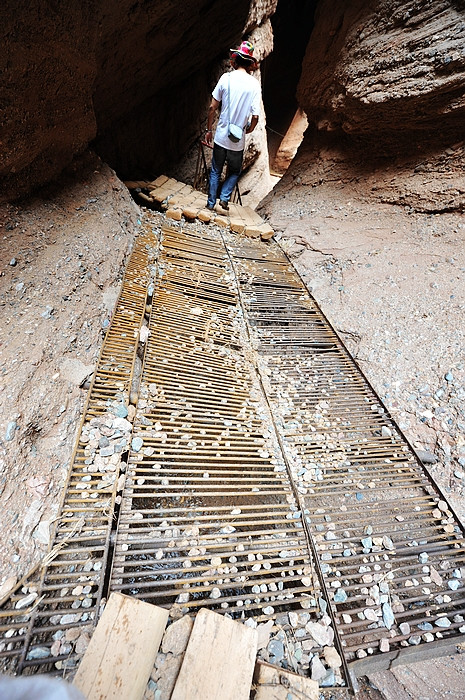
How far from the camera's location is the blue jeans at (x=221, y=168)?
12.7ft

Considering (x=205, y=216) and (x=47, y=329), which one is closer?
(x=47, y=329)

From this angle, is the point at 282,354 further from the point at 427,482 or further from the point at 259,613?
the point at 259,613

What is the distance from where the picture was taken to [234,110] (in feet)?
11.5

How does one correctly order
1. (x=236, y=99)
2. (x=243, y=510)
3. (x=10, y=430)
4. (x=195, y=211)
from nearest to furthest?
(x=10, y=430), (x=243, y=510), (x=236, y=99), (x=195, y=211)

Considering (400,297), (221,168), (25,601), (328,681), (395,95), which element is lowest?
(25,601)

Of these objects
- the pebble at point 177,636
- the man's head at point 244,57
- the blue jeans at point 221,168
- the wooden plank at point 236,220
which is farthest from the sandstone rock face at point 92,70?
the pebble at point 177,636

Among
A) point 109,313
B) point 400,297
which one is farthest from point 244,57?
point 109,313

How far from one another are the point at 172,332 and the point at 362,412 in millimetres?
1412

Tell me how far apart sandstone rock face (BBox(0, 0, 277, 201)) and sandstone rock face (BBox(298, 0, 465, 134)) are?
1761mm

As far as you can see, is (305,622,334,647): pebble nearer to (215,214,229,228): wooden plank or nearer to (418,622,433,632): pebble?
(418,622,433,632): pebble

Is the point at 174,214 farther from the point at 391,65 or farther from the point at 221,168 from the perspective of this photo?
the point at 391,65

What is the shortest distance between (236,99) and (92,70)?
1.54 m

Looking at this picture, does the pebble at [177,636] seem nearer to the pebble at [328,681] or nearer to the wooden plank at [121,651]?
the wooden plank at [121,651]

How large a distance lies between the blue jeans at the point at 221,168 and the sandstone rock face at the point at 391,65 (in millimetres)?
1434
